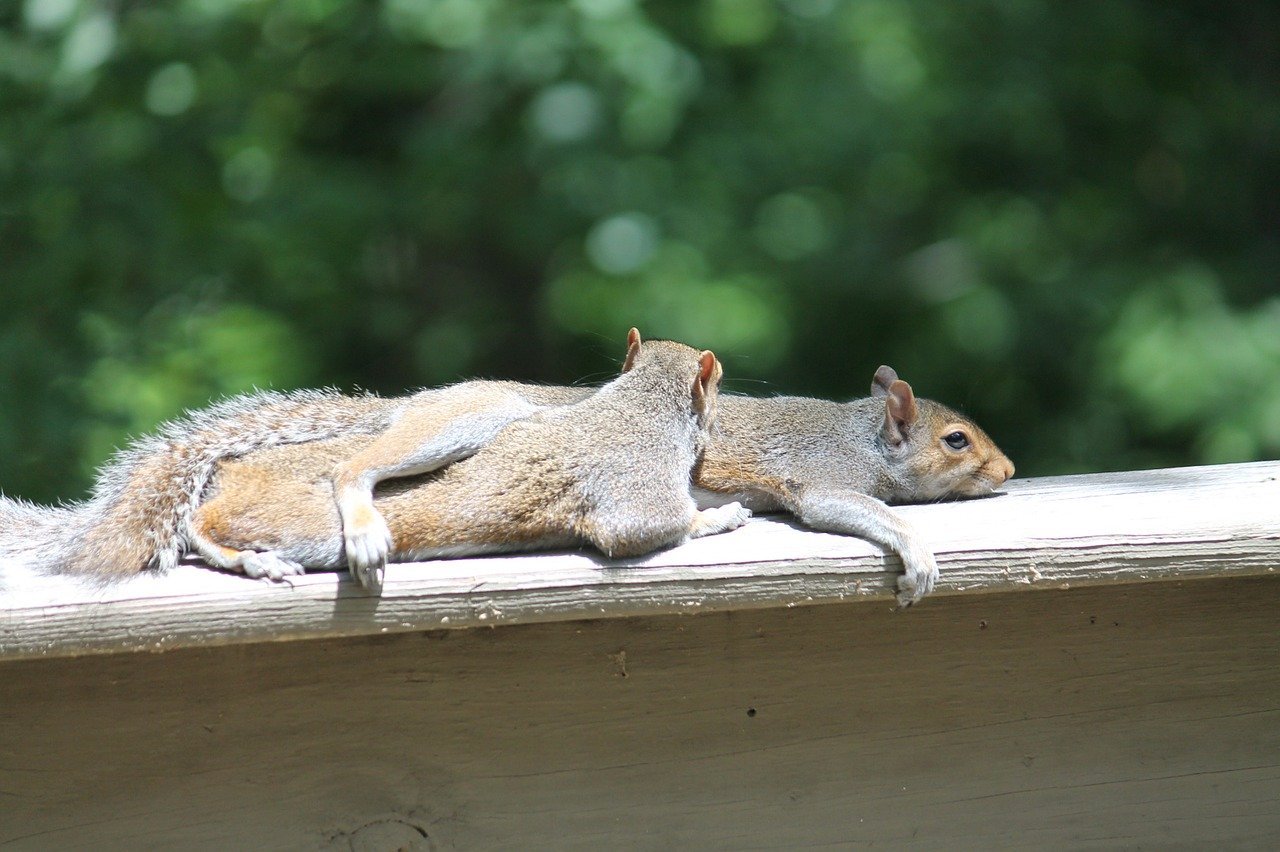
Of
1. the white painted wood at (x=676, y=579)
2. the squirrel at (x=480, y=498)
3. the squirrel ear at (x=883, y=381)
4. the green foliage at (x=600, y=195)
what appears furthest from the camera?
the green foliage at (x=600, y=195)

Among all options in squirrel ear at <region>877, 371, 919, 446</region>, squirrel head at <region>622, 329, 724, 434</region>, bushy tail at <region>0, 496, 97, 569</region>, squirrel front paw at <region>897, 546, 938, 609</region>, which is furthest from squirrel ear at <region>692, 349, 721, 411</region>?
bushy tail at <region>0, 496, 97, 569</region>

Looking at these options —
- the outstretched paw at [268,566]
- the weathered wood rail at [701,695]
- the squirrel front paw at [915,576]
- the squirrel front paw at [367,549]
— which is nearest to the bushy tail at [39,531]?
the weathered wood rail at [701,695]

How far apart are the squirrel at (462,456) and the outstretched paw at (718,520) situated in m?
0.12

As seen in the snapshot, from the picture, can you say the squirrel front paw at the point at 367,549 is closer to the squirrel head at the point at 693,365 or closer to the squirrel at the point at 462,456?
the squirrel at the point at 462,456

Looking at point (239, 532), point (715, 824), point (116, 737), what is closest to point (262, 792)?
point (116, 737)

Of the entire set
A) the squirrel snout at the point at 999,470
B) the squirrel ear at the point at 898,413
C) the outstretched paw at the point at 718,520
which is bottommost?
the outstretched paw at the point at 718,520

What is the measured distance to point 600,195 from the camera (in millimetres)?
5051

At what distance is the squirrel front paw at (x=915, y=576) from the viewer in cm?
184

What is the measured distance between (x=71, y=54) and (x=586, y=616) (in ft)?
9.99

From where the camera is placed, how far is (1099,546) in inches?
74.0

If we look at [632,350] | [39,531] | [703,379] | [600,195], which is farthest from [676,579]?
[600,195]

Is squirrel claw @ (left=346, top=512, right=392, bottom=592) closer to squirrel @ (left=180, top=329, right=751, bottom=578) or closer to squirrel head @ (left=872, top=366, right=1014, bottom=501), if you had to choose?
squirrel @ (left=180, top=329, right=751, bottom=578)

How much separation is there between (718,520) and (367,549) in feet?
1.82

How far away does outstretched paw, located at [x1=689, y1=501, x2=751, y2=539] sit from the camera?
1.97 meters
